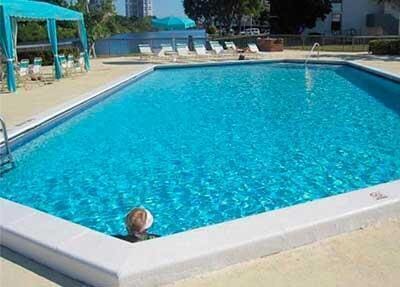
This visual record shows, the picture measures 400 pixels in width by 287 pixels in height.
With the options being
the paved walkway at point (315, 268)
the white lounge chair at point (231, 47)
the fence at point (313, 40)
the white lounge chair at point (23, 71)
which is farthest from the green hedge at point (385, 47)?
the paved walkway at point (315, 268)

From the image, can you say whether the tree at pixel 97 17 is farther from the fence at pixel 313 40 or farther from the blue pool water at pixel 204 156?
the blue pool water at pixel 204 156

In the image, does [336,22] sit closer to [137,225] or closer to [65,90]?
[65,90]

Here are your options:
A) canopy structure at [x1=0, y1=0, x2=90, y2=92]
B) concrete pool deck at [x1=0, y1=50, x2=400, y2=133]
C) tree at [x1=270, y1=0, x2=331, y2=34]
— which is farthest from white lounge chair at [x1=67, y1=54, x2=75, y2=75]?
tree at [x1=270, y1=0, x2=331, y2=34]

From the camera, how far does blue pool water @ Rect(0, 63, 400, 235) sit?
567 centimetres

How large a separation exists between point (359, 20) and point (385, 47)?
19475 mm

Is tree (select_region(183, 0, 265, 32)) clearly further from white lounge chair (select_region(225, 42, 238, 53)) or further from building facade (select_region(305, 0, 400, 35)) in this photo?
white lounge chair (select_region(225, 42, 238, 53))

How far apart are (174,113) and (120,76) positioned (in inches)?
214

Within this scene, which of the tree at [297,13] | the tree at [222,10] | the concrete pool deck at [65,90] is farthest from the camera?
the tree at [222,10]

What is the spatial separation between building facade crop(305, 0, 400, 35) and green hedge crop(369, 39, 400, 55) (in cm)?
1643

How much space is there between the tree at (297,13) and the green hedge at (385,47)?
53.8 feet

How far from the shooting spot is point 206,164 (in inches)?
277

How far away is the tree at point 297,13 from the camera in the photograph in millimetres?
37656

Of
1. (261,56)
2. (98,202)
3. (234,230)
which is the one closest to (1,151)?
(98,202)

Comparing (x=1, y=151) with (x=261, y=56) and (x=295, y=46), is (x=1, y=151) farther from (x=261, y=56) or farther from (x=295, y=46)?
(x=295, y=46)
